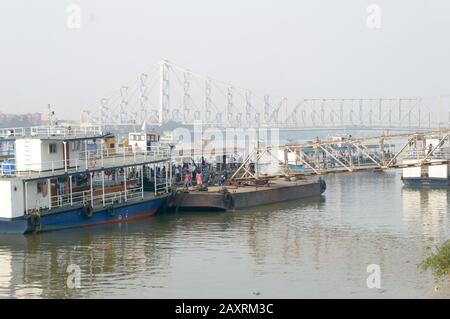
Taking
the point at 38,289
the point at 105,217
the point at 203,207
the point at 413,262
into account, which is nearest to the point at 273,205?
the point at 203,207

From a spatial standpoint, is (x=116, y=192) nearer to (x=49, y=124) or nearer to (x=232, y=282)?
(x=49, y=124)

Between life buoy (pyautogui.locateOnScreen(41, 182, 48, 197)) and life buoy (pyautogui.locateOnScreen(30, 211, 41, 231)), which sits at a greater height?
life buoy (pyautogui.locateOnScreen(41, 182, 48, 197))

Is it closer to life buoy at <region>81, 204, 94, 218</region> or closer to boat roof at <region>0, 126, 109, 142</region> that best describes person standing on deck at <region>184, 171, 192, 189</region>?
boat roof at <region>0, 126, 109, 142</region>

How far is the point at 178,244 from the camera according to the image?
29516 mm

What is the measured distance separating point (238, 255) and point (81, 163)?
34.3 feet

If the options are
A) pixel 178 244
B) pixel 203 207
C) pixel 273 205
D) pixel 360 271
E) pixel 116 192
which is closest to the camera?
pixel 360 271

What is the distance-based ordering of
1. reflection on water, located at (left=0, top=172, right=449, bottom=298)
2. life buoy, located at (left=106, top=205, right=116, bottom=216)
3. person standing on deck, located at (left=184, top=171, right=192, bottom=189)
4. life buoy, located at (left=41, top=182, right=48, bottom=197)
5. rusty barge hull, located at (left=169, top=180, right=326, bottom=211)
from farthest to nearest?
1. person standing on deck, located at (left=184, top=171, right=192, bottom=189)
2. rusty barge hull, located at (left=169, top=180, right=326, bottom=211)
3. life buoy, located at (left=106, top=205, right=116, bottom=216)
4. life buoy, located at (left=41, top=182, right=48, bottom=197)
5. reflection on water, located at (left=0, top=172, right=449, bottom=298)

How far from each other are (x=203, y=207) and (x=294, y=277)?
14.9 metres

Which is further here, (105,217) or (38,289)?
(105,217)

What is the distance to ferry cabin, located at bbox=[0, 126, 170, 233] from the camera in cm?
3045

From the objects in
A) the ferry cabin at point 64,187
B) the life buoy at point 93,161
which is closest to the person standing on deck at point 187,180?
the ferry cabin at point 64,187

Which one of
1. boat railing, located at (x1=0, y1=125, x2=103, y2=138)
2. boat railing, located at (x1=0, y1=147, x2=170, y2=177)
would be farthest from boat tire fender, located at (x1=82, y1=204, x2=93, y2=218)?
boat railing, located at (x1=0, y1=125, x2=103, y2=138)

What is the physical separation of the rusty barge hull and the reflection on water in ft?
2.02
